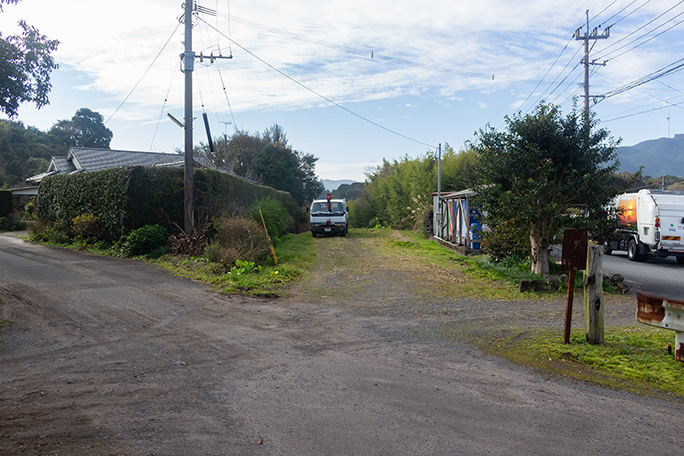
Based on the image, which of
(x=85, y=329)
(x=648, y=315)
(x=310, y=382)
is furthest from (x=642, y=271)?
(x=85, y=329)

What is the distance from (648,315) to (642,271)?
10881 mm

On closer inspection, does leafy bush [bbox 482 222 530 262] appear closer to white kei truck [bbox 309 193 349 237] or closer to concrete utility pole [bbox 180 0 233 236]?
Answer: concrete utility pole [bbox 180 0 233 236]

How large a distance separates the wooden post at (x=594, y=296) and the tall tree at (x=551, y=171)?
4.73m

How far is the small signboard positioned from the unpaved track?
1.64 metres

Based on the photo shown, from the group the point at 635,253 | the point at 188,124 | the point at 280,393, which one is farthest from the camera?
the point at 635,253

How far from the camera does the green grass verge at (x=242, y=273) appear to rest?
10680mm

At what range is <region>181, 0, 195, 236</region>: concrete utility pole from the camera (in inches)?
615

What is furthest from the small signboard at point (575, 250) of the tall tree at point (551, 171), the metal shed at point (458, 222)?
the metal shed at point (458, 222)

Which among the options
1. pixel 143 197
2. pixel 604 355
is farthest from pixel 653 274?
pixel 143 197

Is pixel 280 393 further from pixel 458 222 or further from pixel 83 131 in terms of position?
pixel 83 131

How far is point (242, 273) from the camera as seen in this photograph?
481 inches

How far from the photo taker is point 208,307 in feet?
29.4

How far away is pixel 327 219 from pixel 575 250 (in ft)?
68.9

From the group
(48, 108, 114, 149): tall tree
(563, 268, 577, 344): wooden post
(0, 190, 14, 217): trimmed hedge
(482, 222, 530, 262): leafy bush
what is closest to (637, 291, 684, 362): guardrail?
(563, 268, 577, 344): wooden post
